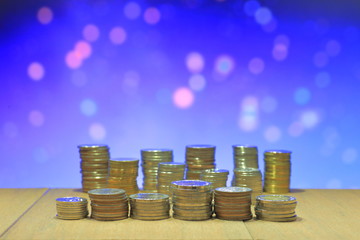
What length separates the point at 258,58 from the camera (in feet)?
24.4

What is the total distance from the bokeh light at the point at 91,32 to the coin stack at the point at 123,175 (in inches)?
→ 79.0

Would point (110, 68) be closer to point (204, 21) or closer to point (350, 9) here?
point (204, 21)

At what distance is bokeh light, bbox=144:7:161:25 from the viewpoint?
736cm

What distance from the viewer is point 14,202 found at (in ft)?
17.9

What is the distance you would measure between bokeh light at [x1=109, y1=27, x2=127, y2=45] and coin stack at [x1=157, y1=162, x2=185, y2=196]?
6.85 ft

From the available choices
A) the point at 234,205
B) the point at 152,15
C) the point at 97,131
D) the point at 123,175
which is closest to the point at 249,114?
the point at 152,15

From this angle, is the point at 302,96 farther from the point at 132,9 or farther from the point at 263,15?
the point at 132,9

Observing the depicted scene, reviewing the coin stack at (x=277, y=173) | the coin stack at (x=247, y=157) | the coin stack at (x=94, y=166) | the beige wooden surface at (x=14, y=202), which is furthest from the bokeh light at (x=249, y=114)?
the beige wooden surface at (x=14, y=202)

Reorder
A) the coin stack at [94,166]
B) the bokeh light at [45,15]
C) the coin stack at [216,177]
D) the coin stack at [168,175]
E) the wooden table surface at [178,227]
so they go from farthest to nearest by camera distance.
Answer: the bokeh light at [45,15], the coin stack at [94,166], the coin stack at [168,175], the coin stack at [216,177], the wooden table surface at [178,227]

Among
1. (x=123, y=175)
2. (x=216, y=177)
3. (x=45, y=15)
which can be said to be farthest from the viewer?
(x=45, y=15)

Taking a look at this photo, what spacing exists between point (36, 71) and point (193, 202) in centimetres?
339

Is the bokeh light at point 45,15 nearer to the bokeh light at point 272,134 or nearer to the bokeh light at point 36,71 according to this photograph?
the bokeh light at point 36,71

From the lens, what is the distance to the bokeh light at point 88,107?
7.45m

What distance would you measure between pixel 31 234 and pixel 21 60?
11.6 ft
